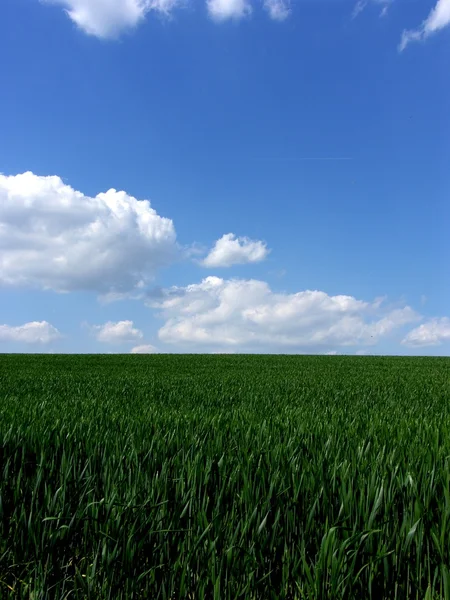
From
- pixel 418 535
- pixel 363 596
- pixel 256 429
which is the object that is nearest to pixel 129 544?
pixel 363 596

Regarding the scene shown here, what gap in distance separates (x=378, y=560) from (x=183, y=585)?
862 mm

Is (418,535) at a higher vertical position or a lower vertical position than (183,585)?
higher

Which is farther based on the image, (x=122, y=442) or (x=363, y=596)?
A: (x=122, y=442)

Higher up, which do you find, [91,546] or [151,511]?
[151,511]

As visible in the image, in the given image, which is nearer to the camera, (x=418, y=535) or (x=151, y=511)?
(x=418, y=535)

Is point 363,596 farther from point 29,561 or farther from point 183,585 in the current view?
point 29,561

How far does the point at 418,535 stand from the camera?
2273 mm

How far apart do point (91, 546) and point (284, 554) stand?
0.98m

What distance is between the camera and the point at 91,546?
8.28 feet

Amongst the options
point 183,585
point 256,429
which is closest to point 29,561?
point 183,585

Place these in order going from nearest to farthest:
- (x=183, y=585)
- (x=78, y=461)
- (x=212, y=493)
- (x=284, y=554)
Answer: (x=183, y=585)
(x=284, y=554)
(x=212, y=493)
(x=78, y=461)

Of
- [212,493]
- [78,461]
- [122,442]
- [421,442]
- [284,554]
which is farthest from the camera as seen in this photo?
[421,442]

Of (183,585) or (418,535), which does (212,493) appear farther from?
(418,535)

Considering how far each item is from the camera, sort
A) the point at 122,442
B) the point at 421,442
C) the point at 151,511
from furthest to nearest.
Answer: the point at 421,442
the point at 122,442
the point at 151,511
